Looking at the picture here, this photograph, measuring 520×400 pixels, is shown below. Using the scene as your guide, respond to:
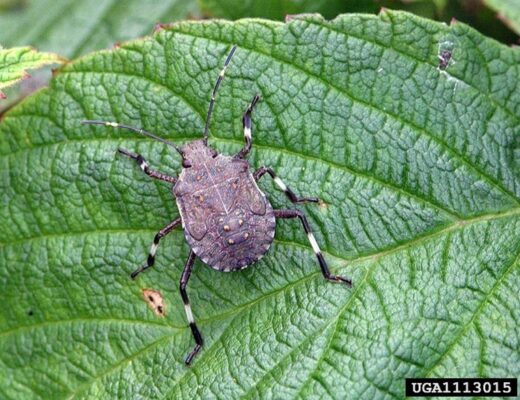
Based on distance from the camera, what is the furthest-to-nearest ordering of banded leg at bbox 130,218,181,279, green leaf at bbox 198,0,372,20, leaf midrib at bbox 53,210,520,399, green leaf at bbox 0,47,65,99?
green leaf at bbox 198,0,372,20 → banded leg at bbox 130,218,181,279 → green leaf at bbox 0,47,65,99 → leaf midrib at bbox 53,210,520,399

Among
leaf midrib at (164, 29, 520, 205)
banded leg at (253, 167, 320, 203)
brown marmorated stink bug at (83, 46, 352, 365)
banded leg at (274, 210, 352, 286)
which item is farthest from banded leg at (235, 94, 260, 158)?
banded leg at (274, 210, 352, 286)

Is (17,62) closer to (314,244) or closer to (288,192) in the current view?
(288,192)

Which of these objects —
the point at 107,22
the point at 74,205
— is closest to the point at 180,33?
the point at 74,205

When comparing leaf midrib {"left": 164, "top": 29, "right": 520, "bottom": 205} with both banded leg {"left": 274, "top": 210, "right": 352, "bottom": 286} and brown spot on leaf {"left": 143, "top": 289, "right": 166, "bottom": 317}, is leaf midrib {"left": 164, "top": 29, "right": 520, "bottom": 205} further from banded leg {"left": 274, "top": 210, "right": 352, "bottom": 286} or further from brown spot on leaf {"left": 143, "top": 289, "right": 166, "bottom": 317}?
brown spot on leaf {"left": 143, "top": 289, "right": 166, "bottom": 317}

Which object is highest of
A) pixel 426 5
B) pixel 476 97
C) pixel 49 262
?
pixel 426 5

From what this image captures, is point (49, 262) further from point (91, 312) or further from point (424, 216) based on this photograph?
point (424, 216)

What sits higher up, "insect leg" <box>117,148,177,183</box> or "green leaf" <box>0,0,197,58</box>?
"green leaf" <box>0,0,197,58</box>

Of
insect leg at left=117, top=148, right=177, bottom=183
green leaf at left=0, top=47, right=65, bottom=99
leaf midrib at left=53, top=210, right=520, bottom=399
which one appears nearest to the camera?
leaf midrib at left=53, top=210, right=520, bottom=399
